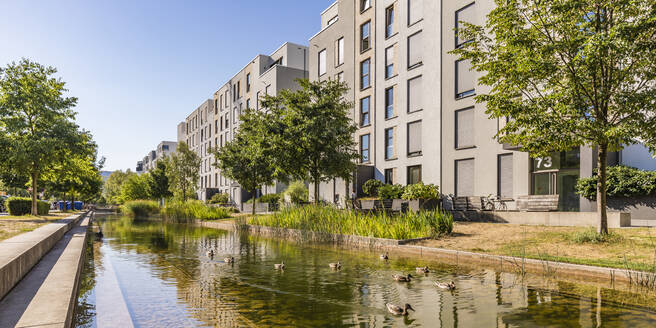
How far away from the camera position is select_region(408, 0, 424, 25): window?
82.1 ft

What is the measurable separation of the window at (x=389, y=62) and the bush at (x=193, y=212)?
1419 centimetres

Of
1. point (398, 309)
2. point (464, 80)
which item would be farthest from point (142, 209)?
point (398, 309)

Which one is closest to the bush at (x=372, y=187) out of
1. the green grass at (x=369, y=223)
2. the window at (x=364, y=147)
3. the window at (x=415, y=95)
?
the window at (x=364, y=147)

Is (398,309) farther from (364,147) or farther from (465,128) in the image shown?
(364,147)

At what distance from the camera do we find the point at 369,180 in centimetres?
2616

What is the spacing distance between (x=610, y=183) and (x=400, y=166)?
1218 cm

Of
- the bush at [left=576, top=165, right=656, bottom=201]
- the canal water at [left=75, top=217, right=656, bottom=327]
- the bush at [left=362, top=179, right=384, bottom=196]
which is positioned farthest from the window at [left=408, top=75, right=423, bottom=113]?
the canal water at [left=75, top=217, right=656, bottom=327]

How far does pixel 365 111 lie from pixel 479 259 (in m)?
20.6

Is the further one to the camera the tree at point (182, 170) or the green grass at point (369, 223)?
the tree at point (182, 170)

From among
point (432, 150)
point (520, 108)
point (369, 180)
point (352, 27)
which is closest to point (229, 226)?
point (369, 180)

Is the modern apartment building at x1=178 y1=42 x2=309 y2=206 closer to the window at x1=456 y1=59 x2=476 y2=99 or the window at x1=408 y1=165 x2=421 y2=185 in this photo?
the window at x1=408 y1=165 x2=421 y2=185

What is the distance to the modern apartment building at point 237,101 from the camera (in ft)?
131

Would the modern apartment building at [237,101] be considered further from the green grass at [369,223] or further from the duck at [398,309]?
the duck at [398,309]

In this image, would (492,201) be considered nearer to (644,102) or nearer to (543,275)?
(644,102)
